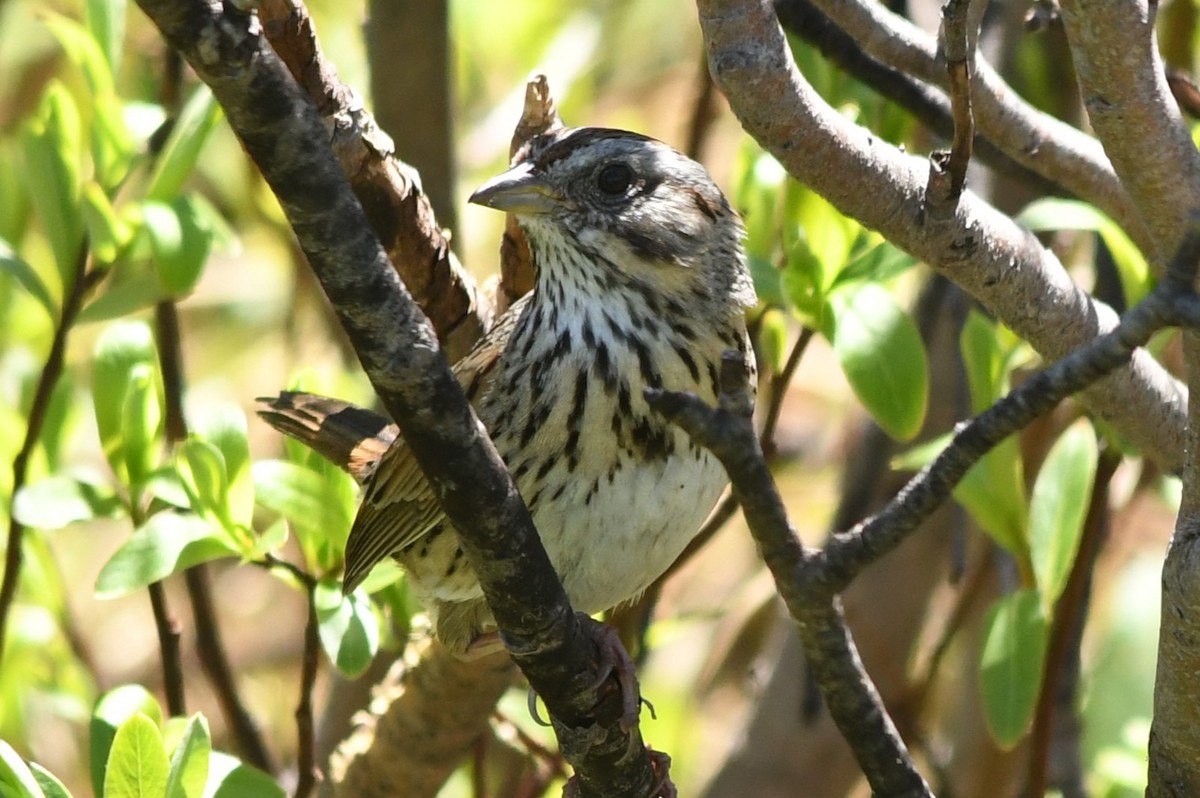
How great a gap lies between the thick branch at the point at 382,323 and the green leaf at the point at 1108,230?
982 mm

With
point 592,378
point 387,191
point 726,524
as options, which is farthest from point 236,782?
point 726,524

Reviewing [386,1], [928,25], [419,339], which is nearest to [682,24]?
[928,25]

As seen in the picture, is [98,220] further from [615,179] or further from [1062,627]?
[1062,627]

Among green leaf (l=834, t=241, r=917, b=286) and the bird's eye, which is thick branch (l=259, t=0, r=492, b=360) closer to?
the bird's eye

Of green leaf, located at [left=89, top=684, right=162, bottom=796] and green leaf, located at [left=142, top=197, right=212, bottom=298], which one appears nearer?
green leaf, located at [left=89, top=684, right=162, bottom=796]

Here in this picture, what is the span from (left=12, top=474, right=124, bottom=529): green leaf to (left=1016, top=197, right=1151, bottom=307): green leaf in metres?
1.34

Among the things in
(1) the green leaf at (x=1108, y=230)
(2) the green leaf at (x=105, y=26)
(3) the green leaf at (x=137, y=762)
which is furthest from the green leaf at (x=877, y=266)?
(2) the green leaf at (x=105, y=26)

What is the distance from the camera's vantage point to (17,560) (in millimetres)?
2512

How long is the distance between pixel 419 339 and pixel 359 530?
3.28 feet

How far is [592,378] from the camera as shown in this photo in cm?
238

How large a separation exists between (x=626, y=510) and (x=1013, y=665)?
1.82 feet

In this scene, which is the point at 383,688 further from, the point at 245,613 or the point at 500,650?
the point at 245,613

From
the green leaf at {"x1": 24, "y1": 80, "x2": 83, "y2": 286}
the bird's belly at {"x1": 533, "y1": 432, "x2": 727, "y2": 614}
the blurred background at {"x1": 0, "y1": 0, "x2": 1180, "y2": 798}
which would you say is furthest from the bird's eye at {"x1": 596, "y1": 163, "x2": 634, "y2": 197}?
the green leaf at {"x1": 24, "y1": 80, "x2": 83, "y2": 286}

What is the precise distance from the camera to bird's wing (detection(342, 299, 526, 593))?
2.43 meters
